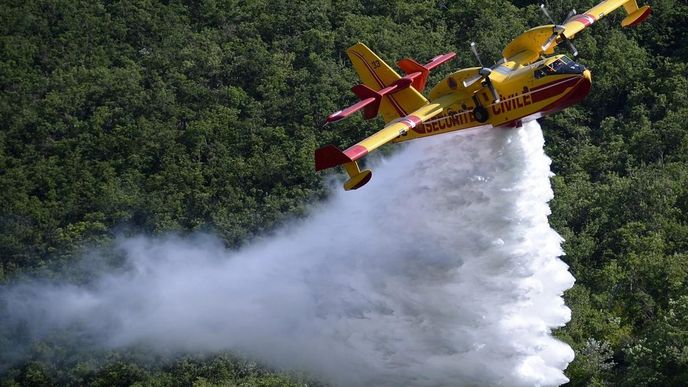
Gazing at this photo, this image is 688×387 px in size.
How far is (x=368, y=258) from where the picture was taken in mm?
41656

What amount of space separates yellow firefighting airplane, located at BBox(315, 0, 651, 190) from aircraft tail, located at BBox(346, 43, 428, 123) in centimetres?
19

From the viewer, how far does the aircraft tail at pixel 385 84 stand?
4256cm

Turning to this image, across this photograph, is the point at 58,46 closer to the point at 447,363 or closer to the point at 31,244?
the point at 31,244

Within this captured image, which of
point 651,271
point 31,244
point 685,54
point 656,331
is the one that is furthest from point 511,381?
point 685,54

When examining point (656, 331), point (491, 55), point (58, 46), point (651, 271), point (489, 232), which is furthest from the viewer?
point (58, 46)

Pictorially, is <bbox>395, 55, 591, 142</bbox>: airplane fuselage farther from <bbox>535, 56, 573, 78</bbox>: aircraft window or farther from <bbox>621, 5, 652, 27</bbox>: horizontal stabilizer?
<bbox>621, 5, 652, 27</bbox>: horizontal stabilizer

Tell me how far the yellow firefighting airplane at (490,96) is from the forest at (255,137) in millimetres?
10929

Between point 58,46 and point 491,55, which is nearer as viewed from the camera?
point 491,55

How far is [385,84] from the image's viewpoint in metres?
44.1

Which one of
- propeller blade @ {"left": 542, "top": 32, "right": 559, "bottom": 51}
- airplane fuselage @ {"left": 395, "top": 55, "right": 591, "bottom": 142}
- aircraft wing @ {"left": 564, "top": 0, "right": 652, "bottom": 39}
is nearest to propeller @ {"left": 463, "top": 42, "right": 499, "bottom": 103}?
airplane fuselage @ {"left": 395, "top": 55, "right": 591, "bottom": 142}

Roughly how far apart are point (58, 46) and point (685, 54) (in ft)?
121

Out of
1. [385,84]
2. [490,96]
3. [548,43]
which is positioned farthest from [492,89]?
[385,84]

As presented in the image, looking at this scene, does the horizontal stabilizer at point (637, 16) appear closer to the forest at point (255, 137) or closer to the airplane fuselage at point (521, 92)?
the airplane fuselage at point (521, 92)

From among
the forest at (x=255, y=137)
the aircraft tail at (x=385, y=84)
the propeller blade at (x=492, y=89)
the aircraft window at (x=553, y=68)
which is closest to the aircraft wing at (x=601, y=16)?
the aircraft window at (x=553, y=68)
